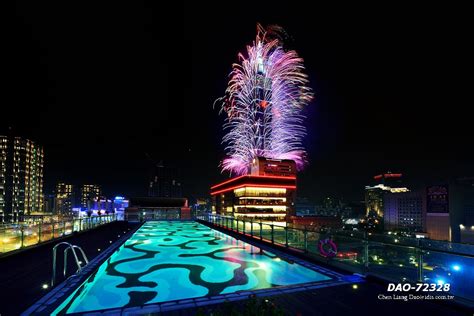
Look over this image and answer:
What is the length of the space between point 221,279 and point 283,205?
243 feet

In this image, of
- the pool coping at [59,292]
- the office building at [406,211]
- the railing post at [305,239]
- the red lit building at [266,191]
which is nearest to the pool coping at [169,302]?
the pool coping at [59,292]

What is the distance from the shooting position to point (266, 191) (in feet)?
259

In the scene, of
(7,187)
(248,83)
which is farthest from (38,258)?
(7,187)

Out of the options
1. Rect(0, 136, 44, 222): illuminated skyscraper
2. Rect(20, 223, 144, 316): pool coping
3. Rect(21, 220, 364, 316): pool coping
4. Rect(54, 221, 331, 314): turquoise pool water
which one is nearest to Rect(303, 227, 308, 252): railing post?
Rect(54, 221, 331, 314): turquoise pool water

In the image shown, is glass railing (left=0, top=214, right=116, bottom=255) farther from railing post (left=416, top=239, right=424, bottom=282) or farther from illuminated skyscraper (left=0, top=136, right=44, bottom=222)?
illuminated skyscraper (left=0, top=136, right=44, bottom=222)

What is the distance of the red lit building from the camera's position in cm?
7538

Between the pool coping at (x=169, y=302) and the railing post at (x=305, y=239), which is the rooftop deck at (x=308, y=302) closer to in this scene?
the pool coping at (x=169, y=302)

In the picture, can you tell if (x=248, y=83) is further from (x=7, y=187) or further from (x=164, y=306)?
(x=7, y=187)

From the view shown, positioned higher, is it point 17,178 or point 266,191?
point 17,178

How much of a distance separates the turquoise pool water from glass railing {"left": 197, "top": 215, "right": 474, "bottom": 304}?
3.21 feet

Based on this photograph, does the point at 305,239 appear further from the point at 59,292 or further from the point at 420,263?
the point at 59,292

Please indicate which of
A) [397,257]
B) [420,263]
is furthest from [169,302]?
[420,263]

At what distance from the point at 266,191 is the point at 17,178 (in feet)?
301

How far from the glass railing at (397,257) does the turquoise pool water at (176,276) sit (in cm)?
98
